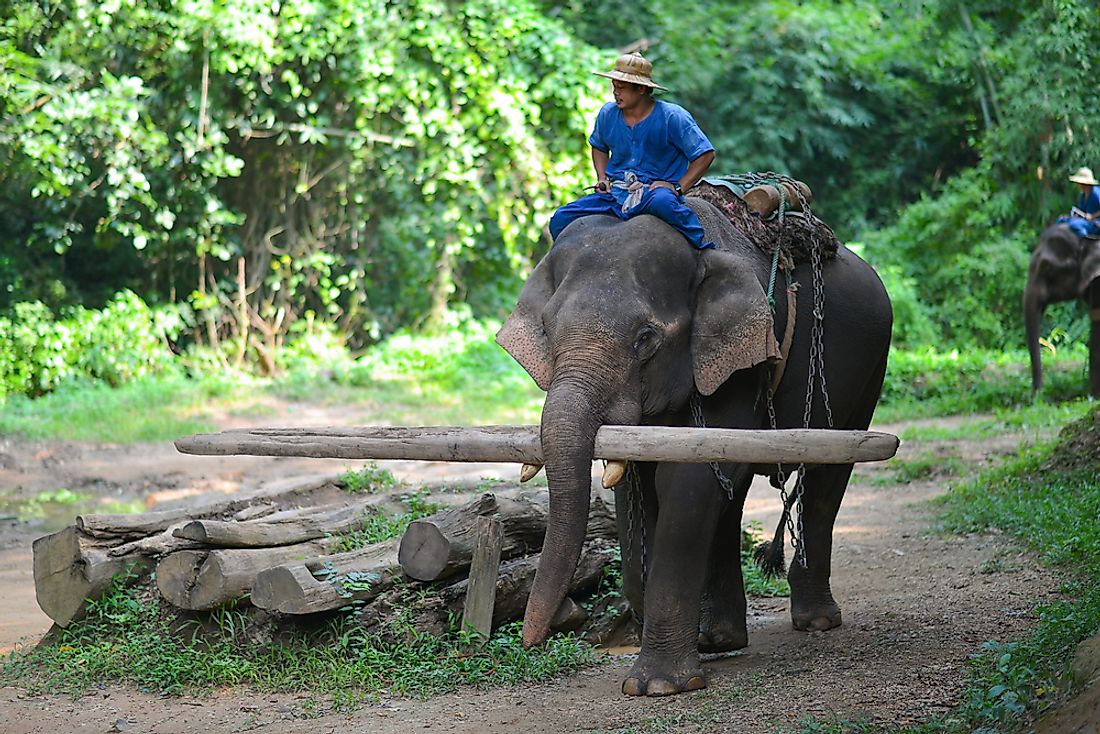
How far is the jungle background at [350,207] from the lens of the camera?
15164 mm

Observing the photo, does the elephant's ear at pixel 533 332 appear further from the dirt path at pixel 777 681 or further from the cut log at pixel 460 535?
the dirt path at pixel 777 681

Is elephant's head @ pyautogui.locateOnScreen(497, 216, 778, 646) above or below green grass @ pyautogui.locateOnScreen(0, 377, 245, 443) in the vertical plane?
above

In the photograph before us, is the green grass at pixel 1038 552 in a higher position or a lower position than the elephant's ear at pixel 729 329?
lower

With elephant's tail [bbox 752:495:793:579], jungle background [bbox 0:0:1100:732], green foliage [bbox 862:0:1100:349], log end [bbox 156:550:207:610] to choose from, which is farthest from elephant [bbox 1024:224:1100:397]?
log end [bbox 156:550:207:610]

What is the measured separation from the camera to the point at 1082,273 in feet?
46.4

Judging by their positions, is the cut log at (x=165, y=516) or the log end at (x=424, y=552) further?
the cut log at (x=165, y=516)

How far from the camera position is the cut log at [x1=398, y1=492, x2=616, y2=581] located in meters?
6.20

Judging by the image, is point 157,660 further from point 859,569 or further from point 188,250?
point 188,250

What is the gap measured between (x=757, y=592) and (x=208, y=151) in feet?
37.2

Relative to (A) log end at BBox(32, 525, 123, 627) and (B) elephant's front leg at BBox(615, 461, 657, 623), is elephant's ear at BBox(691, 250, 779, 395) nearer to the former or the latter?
(B) elephant's front leg at BBox(615, 461, 657, 623)

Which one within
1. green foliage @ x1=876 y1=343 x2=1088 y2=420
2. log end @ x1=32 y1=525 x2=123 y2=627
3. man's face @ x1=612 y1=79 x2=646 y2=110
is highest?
man's face @ x1=612 y1=79 x2=646 y2=110

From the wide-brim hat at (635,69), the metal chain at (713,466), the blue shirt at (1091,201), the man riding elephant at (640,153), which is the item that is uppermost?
the wide-brim hat at (635,69)

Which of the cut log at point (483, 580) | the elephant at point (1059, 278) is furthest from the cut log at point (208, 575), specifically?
the elephant at point (1059, 278)

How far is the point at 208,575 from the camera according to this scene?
6.09 metres
